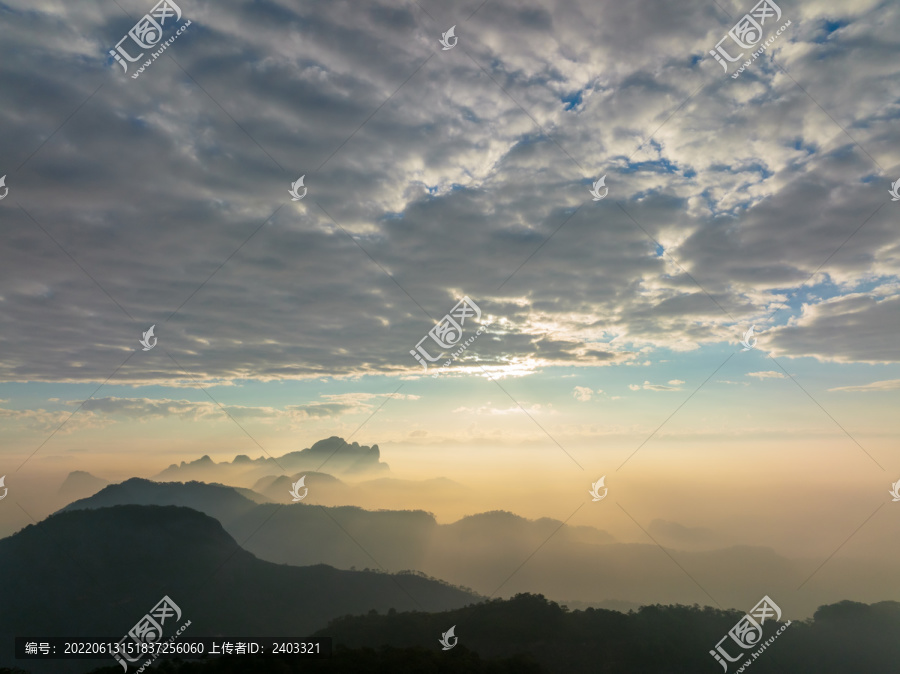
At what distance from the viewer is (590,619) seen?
113750 mm

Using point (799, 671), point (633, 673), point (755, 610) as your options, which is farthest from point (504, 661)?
point (799, 671)

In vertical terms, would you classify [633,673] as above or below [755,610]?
below

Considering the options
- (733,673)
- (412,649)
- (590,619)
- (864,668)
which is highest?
(412,649)

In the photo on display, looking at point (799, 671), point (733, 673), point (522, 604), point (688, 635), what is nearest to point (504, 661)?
point (522, 604)

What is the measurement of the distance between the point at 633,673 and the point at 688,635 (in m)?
30.0

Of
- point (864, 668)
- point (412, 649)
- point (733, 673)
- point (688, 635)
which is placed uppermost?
point (412, 649)

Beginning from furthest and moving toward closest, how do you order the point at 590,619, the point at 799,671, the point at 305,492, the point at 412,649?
1. the point at 799,671
2. the point at 590,619
3. the point at 412,649
4. the point at 305,492

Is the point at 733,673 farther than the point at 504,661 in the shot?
Yes

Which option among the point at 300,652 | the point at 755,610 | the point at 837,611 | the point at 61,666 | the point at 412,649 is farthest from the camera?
the point at 61,666

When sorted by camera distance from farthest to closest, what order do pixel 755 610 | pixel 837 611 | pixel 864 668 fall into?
pixel 837 611
pixel 864 668
pixel 755 610

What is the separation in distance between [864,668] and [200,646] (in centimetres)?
17542

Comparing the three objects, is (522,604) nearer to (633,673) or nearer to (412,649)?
(633,673)

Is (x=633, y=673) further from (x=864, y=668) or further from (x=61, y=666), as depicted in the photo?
(x=61, y=666)

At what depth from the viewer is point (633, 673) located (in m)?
98.4
